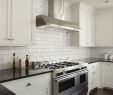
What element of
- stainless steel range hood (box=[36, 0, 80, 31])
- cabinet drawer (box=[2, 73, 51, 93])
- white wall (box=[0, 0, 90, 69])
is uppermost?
stainless steel range hood (box=[36, 0, 80, 31])

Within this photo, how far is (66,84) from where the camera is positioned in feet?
8.14

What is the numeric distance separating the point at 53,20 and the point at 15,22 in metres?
0.76

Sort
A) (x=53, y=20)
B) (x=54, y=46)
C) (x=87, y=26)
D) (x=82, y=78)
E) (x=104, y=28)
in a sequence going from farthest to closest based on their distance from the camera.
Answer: (x=104, y=28) → (x=87, y=26) → (x=54, y=46) → (x=82, y=78) → (x=53, y=20)

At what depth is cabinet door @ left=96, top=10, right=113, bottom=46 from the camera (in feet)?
13.4

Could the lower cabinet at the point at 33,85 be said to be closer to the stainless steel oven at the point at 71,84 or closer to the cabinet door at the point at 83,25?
the stainless steel oven at the point at 71,84

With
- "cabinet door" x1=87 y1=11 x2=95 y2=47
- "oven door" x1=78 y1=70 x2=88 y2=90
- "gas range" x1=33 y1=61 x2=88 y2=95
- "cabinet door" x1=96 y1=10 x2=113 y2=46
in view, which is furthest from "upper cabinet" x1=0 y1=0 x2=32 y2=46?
"cabinet door" x1=96 y1=10 x2=113 y2=46

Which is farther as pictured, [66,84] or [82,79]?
[82,79]

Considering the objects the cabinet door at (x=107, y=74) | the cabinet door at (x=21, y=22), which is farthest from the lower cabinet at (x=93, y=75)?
the cabinet door at (x=21, y=22)

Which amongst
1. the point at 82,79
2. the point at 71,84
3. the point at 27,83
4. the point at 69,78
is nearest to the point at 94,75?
the point at 82,79

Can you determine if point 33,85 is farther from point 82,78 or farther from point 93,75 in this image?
point 93,75

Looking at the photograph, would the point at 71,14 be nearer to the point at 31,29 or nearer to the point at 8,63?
the point at 31,29

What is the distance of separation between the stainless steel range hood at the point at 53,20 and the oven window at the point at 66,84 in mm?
1053

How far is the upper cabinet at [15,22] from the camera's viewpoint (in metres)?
1.97

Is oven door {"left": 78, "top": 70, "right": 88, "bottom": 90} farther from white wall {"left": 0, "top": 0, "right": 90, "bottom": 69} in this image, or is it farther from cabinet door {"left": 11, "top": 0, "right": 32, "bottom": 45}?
cabinet door {"left": 11, "top": 0, "right": 32, "bottom": 45}
